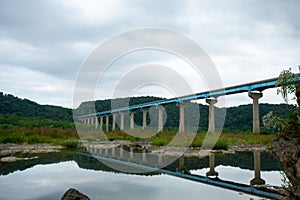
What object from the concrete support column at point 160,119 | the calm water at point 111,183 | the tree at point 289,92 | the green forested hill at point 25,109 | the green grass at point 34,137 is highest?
the green forested hill at point 25,109

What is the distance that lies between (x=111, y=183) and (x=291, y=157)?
489 centimetres

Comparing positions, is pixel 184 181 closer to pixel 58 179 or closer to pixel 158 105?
pixel 58 179

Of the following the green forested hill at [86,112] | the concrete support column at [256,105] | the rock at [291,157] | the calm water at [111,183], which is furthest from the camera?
the green forested hill at [86,112]

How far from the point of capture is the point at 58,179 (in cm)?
835

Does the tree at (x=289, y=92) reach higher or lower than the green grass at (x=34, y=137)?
higher

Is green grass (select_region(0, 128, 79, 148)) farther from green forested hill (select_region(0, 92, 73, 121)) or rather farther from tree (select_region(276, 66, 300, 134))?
green forested hill (select_region(0, 92, 73, 121))

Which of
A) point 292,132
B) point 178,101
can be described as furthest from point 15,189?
point 178,101

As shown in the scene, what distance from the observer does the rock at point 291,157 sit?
459 centimetres

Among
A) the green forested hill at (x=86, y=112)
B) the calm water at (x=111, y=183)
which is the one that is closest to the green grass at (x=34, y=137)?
the calm water at (x=111, y=183)

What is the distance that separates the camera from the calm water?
6.31 m

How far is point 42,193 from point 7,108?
7084cm

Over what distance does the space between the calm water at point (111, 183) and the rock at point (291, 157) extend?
1.66m

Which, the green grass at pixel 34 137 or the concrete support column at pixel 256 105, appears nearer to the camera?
the green grass at pixel 34 137

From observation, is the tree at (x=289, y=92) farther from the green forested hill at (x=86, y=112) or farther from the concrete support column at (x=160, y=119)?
the concrete support column at (x=160, y=119)
